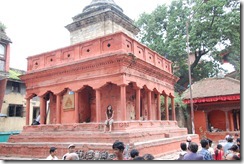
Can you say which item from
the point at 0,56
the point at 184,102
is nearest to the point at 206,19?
the point at 184,102

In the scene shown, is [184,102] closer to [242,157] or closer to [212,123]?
[212,123]

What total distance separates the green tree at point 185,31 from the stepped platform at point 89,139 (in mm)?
10484

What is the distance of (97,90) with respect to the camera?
10.8 m

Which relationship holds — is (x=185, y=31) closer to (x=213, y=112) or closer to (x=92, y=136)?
(x=213, y=112)

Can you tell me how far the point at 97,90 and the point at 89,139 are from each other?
6.94 ft

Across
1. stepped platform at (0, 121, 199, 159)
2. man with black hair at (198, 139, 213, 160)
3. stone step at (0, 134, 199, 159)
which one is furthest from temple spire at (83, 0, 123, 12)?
man with black hair at (198, 139, 213, 160)

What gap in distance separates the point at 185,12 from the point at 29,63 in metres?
17.6

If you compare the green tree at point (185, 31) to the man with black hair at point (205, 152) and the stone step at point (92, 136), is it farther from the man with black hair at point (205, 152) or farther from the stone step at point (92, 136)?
the man with black hair at point (205, 152)

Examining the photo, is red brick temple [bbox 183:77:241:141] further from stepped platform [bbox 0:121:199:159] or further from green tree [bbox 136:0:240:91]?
stepped platform [bbox 0:121:199:159]

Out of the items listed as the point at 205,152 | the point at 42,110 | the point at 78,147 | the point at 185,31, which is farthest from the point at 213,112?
the point at 205,152

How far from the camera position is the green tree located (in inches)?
827

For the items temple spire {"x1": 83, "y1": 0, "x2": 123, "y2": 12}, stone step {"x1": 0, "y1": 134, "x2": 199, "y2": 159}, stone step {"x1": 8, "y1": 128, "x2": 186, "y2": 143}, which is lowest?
stone step {"x1": 0, "y1": 134, "x2": 199, "y2": 159}

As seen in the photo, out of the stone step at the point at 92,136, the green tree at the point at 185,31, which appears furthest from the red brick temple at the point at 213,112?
the stone step at the point at 92,136

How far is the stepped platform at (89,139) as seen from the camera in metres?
9.09
